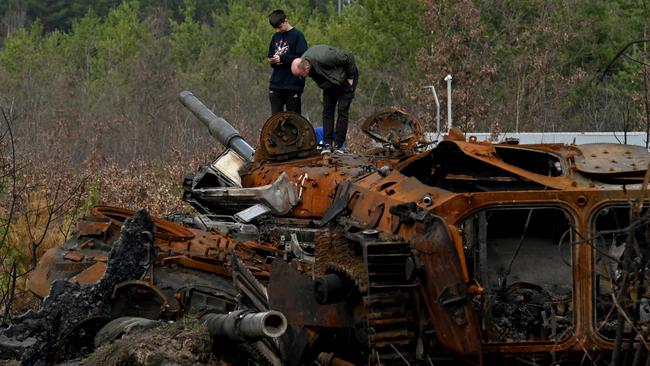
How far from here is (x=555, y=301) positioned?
8602 millimetres

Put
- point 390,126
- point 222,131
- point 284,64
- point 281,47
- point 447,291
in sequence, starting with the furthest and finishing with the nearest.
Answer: point 281,47 < point 284,64 < point 222,131 < point 390,126 < point 447,291

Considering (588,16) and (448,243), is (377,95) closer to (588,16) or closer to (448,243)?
(588,16)

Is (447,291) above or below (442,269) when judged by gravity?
below

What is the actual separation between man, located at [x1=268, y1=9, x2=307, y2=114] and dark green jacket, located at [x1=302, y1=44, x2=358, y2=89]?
1.93 ft

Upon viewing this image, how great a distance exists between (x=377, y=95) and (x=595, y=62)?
20.6 ft

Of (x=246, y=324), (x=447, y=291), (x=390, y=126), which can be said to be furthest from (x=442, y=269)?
(x=390, y=126)

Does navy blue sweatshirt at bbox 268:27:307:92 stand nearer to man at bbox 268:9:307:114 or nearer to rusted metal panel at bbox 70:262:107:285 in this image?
man at bbox 268:9:307:114

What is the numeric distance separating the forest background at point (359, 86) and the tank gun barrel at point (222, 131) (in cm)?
283

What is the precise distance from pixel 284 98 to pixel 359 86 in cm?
2160

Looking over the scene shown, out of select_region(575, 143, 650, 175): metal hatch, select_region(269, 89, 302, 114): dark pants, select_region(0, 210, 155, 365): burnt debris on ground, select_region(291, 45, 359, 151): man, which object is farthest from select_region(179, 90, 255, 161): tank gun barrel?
select_region(575, 143, 650, 175): metal hatch

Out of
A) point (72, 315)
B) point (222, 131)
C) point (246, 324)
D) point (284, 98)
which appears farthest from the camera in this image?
point (284, 98)

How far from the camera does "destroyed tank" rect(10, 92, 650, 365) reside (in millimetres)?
7891

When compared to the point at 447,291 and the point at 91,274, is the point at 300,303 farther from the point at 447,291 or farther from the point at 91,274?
the point at 91,274

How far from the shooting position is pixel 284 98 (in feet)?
53.0
